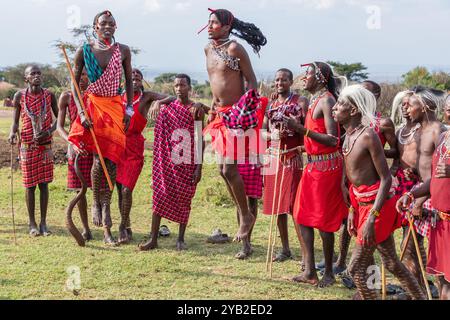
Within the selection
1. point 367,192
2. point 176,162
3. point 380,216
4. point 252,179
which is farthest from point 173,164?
point 380,216

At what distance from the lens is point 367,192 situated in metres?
4.74

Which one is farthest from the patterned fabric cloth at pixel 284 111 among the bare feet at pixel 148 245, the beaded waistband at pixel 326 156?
the bare feet at pixel 148 245

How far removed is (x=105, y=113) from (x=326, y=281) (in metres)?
3.09

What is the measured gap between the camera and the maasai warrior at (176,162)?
708cm

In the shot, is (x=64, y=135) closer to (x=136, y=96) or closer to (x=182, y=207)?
(x=136, y=96)

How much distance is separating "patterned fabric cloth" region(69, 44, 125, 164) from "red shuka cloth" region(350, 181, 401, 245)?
3.20m

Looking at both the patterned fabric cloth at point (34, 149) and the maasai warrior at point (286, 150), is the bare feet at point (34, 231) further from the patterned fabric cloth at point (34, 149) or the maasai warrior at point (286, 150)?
the maasai warrior at point (286, 150)

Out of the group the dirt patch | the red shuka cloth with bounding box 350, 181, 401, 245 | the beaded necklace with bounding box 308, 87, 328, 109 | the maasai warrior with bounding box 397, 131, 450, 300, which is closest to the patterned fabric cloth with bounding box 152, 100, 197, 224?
the beaded necklace with bounding box 308, 87, 328, 109

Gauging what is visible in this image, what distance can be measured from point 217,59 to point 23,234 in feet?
11.9

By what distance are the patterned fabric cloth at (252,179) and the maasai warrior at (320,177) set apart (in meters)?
1.35

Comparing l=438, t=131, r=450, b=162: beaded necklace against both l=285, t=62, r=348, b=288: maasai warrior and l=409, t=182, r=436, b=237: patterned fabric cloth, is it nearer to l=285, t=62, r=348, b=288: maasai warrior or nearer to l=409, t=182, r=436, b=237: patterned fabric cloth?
l=409, t=182, r=436, b=237: patterned fabric cloth

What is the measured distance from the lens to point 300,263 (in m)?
6.61

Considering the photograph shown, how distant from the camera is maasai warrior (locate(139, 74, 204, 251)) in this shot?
7082 millimetres
